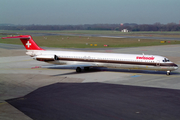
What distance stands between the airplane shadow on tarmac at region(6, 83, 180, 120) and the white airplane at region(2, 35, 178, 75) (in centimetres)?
630

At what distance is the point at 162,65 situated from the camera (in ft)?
92.1

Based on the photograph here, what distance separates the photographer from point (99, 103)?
1775cm

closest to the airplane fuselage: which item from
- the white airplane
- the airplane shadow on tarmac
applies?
the white airplane

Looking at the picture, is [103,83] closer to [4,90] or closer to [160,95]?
[160,95]

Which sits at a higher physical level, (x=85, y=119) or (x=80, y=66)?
(x=80, y=66)

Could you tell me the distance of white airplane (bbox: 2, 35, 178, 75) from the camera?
28281 millimetres

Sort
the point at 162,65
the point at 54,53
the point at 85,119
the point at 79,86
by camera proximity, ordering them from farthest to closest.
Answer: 1. the point at 54,53
2. the point at 162,65
3. the point at 79,86
4. the point at 85,119

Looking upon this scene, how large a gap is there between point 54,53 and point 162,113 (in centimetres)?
2000

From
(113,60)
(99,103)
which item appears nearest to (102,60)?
(113,60)

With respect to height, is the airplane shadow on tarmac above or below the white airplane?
below

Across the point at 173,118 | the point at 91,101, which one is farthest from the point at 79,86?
the point at 173,118

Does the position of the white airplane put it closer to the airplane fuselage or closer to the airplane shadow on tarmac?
the airplane fuselage

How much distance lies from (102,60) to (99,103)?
1285 cm

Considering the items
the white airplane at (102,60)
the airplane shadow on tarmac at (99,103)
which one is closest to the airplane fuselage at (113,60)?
the white airplane at (102,60)
